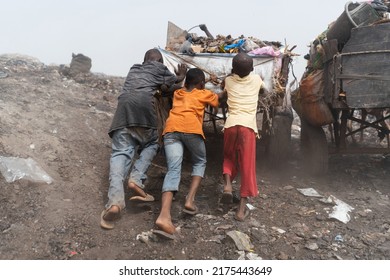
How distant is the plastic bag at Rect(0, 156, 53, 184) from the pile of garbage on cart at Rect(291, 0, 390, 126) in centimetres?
318

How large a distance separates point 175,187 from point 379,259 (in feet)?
5.78

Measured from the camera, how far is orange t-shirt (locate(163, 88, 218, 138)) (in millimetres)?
3660

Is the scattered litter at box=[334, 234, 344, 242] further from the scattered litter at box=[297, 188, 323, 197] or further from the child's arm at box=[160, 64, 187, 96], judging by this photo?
the child's arm at box=[160, 64, 187, 96]

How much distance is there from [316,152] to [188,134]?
2.13 m

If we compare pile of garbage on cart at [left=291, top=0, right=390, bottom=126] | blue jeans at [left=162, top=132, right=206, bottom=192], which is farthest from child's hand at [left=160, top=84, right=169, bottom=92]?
pile of garbage on cart at [left=291, top=0, right=390, bottom=126]

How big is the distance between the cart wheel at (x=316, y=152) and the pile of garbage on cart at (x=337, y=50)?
19 cm

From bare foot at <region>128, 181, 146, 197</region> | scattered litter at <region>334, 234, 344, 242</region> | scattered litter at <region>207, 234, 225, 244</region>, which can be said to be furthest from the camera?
bare foot at <region>128, 181, 146, 197</region>

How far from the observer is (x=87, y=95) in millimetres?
7102

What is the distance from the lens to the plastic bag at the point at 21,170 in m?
3.77

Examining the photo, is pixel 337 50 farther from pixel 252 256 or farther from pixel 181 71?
pixel 252 256

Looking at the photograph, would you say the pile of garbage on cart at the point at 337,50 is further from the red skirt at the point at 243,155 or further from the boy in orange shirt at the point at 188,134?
the boy in orange shirt at the point at 188,134

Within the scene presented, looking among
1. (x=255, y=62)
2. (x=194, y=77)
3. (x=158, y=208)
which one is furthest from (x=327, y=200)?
(x=194, y=77)

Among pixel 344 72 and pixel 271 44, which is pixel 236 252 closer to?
pixel 344 72

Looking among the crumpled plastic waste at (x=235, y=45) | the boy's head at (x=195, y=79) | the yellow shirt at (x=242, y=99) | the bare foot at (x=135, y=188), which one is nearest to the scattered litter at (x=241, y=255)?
the bare foot at (x=135, y=188)
